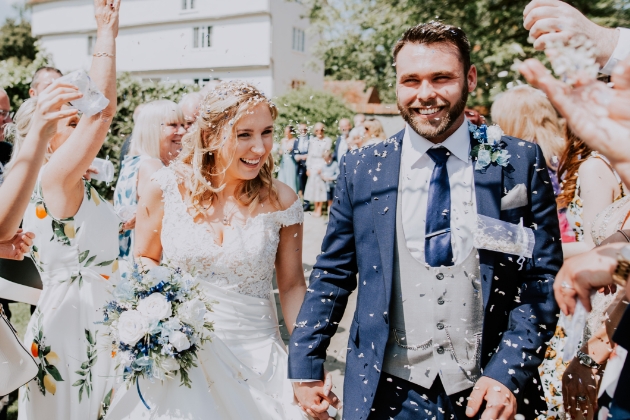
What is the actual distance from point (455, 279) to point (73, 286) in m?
2.08

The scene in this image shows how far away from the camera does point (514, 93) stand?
4176mm

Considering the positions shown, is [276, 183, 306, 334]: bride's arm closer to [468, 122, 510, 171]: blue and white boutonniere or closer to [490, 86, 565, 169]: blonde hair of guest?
[468, 122, 510, 171]: blue and white boutonniere

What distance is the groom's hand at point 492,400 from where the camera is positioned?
6.23 ft

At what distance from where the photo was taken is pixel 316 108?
61.3 ft

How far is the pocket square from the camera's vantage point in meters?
2.08

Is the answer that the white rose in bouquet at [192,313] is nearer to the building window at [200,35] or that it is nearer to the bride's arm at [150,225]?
the bride's arm at [150,225]

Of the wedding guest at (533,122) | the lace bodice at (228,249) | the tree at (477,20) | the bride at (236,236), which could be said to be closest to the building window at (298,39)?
the tree at (477,20)

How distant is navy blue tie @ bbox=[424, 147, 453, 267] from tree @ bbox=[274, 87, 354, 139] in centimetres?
1474

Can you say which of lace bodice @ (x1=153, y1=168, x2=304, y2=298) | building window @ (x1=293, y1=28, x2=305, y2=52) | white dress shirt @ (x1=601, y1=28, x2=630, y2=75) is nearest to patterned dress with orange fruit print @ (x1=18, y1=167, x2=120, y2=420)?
lace bodice @ (x1=153, y1=168, x2=304, y2=298)

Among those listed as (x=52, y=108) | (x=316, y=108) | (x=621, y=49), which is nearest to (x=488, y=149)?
(x=621, y=49)

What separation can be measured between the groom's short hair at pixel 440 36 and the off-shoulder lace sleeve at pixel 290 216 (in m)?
1.07

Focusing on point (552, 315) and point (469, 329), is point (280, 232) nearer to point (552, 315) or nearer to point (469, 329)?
point (469, 329)

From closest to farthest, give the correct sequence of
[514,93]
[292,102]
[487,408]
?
[487,408]
[514,93]
[292,102]

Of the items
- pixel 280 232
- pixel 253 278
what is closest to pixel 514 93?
pixel 280 232
